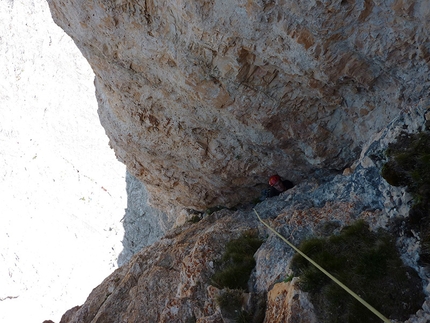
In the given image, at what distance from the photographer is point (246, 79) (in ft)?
27.6

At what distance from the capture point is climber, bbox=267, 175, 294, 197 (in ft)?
35.2

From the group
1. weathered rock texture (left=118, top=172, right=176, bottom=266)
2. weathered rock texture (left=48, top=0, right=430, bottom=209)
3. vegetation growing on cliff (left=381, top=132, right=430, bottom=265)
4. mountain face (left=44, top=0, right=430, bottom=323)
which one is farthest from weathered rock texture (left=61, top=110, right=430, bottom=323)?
weathered rock texture (left=118, top=172, right=176, bottom=266)

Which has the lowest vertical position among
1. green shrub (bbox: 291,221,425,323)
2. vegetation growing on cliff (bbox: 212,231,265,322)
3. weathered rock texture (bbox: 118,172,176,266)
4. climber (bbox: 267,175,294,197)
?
green shrub (bbox: 291,221,425,323)

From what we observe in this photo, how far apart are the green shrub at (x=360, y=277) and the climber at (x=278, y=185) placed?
417 centimetres

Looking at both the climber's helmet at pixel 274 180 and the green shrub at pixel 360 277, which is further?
the climber's helmet at pixel 274 180

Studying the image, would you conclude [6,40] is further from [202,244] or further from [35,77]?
[202,244]

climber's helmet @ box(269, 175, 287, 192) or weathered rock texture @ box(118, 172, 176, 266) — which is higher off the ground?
weathered rock texture @ box(118, 172, 176, 266)

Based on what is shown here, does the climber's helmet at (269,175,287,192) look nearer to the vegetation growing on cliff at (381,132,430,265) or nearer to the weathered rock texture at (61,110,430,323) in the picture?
the weathered rock texture at (61,110,430,323)

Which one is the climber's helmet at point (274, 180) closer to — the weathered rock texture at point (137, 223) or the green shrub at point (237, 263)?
the green shrub at point (237, 263)

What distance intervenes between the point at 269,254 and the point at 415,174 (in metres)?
3.10

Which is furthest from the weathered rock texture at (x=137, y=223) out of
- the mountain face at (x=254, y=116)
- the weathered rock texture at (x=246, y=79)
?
the mountain face at (x=254, y=116)

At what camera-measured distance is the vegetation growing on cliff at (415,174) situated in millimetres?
5777

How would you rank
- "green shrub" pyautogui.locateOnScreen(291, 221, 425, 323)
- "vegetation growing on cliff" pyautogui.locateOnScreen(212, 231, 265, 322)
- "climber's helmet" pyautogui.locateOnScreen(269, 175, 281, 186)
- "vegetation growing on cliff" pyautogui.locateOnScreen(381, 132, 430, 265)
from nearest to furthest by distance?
"green shrub" pyautogui.locateOnScreen(291, 221, 425, 323)
"vegetation growing on cliff" pyautogui.locateOnScreen(381, 132, 430, 265)
"vegetation growing on cliff" pyautogui.locateOnScreen(212, 231, 265, 322)
"climber's helmet" pyautogui.locateOnScreen(269, 175, 281, 186)

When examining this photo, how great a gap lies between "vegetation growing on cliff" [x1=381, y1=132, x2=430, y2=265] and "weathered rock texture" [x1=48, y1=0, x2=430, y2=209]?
1024mm
